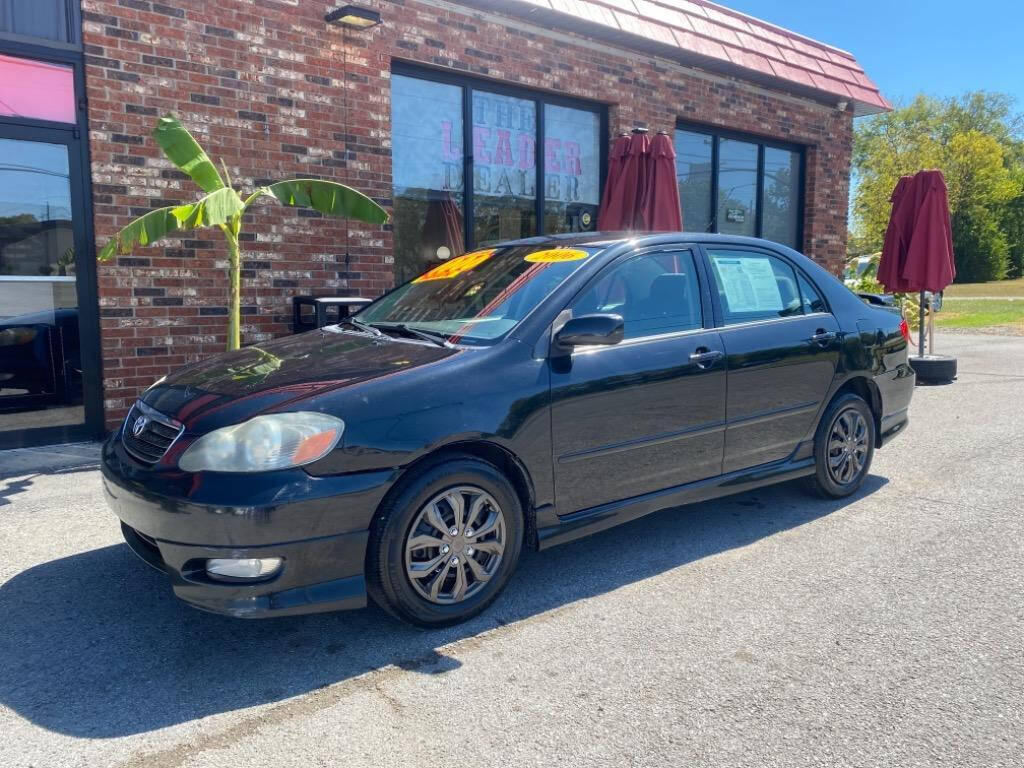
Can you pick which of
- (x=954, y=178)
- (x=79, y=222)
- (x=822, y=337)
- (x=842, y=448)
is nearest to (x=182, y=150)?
(x=79, y=222)

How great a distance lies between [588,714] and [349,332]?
2329 mm

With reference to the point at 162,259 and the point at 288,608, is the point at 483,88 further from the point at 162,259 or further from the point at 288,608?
the point at 288,608

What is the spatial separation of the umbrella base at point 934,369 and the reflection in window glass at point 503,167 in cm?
513

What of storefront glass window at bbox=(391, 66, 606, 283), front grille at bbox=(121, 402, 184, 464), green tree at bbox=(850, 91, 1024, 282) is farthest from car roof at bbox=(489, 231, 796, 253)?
green tree at bbox=(850, 91, 1024, 282)

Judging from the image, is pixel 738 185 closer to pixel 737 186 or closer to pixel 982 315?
pixel 737 186

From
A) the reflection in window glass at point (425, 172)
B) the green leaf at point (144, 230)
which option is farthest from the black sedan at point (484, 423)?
the reflection in window glass at point (425, 172)

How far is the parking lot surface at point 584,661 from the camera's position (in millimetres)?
2445

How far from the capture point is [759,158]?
38.9 ft

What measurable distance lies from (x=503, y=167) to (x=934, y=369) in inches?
231

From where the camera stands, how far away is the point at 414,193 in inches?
323

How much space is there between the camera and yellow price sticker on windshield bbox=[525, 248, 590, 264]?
4.02m

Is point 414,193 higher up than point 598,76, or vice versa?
point 598,76

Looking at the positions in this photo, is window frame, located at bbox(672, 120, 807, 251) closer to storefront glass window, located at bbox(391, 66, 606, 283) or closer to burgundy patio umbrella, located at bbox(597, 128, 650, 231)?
storefront glass window, located at bbox(391, 66, 606, 283)

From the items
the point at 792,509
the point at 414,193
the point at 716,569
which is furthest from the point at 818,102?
the point at 716,569
